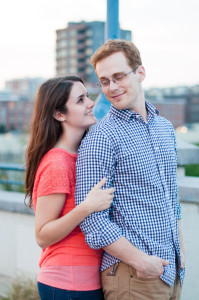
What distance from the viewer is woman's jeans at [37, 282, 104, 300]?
210 centimetres

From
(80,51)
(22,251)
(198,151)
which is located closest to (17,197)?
(22,251)

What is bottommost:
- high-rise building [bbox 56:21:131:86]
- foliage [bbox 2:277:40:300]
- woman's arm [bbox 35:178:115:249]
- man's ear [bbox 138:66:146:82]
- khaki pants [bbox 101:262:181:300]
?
foliage [bbox 2:277:40:300]

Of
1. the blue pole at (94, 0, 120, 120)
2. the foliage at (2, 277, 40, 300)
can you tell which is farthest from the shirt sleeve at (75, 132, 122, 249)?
the foliage at (2, 277, 40, 300)

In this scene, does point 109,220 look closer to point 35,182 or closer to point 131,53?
point 35,182

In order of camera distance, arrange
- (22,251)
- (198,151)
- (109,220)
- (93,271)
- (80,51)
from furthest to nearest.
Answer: (80,51)
(22,251)
(198,151)
(93,271)
(109,220)

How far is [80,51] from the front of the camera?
117250mm

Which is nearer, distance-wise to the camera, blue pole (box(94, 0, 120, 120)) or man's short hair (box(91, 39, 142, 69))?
man's short hair (box(91, 39, 142, 69))

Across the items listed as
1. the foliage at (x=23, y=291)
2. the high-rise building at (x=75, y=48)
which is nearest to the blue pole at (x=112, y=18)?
the foliage at (x=23, y=291)

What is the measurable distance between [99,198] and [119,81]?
0.63 m

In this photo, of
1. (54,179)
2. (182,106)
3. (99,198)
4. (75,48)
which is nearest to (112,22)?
(54,179)

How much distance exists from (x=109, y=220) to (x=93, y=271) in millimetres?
343

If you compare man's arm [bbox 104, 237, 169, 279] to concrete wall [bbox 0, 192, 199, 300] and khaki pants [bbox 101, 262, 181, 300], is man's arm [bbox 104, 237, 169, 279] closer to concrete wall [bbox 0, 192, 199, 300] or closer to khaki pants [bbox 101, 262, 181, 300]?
khaki pants [bbox 101, 262, 181, 300]

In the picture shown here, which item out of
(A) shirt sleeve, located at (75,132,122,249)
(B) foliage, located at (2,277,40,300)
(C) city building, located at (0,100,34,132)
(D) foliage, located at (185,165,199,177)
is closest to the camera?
(A) shirt sleeve, located at (75,132,122,249)

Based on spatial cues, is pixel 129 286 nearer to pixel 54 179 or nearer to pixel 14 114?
pixel 54 179
